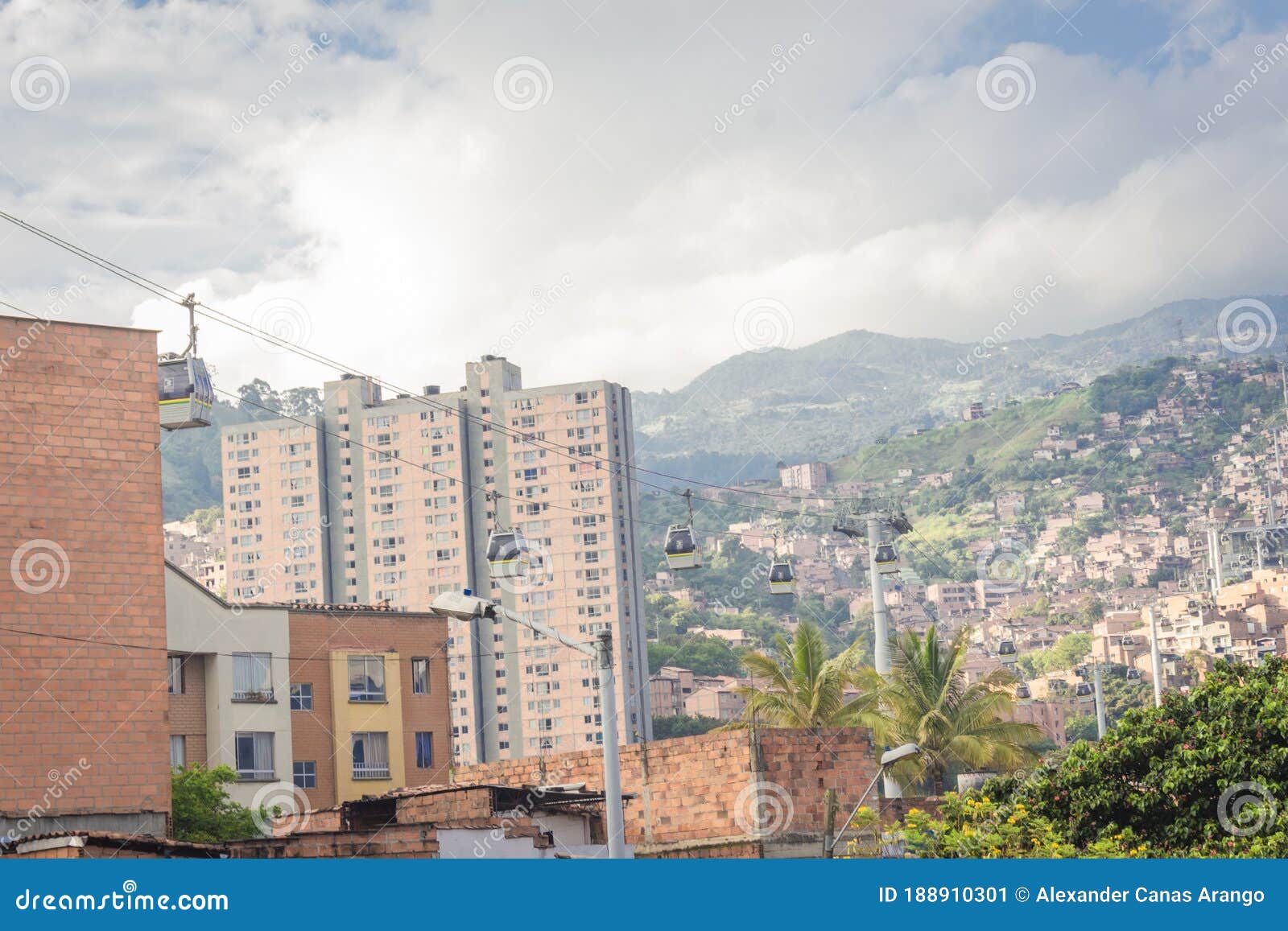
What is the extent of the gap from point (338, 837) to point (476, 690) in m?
124

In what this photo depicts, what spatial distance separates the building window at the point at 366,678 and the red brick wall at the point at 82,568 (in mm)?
25754

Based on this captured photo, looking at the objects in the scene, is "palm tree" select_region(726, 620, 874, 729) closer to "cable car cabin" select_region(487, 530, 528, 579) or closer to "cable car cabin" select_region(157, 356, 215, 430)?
"cable car cabin" select_region(487, 530, 528, 579)

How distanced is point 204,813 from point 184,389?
1291cm

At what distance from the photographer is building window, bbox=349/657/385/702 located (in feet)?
167

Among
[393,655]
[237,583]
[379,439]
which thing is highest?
[379,439]

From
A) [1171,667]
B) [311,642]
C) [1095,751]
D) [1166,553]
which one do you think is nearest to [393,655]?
[311,642]

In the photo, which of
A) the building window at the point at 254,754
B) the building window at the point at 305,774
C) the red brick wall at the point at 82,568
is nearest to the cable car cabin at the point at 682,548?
the red brick wall at the point at 82,568

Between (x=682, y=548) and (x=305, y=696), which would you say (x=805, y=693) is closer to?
(x=682, y=548)

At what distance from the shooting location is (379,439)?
158m

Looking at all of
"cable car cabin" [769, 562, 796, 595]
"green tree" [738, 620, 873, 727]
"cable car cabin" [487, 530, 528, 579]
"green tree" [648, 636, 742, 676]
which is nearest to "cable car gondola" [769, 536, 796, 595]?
"cable car cabin" [769, 562, 796, 595]

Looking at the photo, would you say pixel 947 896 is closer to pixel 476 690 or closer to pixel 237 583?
pixel 476 690

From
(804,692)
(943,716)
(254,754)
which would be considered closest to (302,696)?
(254,754)

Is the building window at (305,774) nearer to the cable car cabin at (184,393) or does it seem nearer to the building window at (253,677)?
the building window at (253,677)

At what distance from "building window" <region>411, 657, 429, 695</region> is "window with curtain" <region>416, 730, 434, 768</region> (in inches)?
51.9
